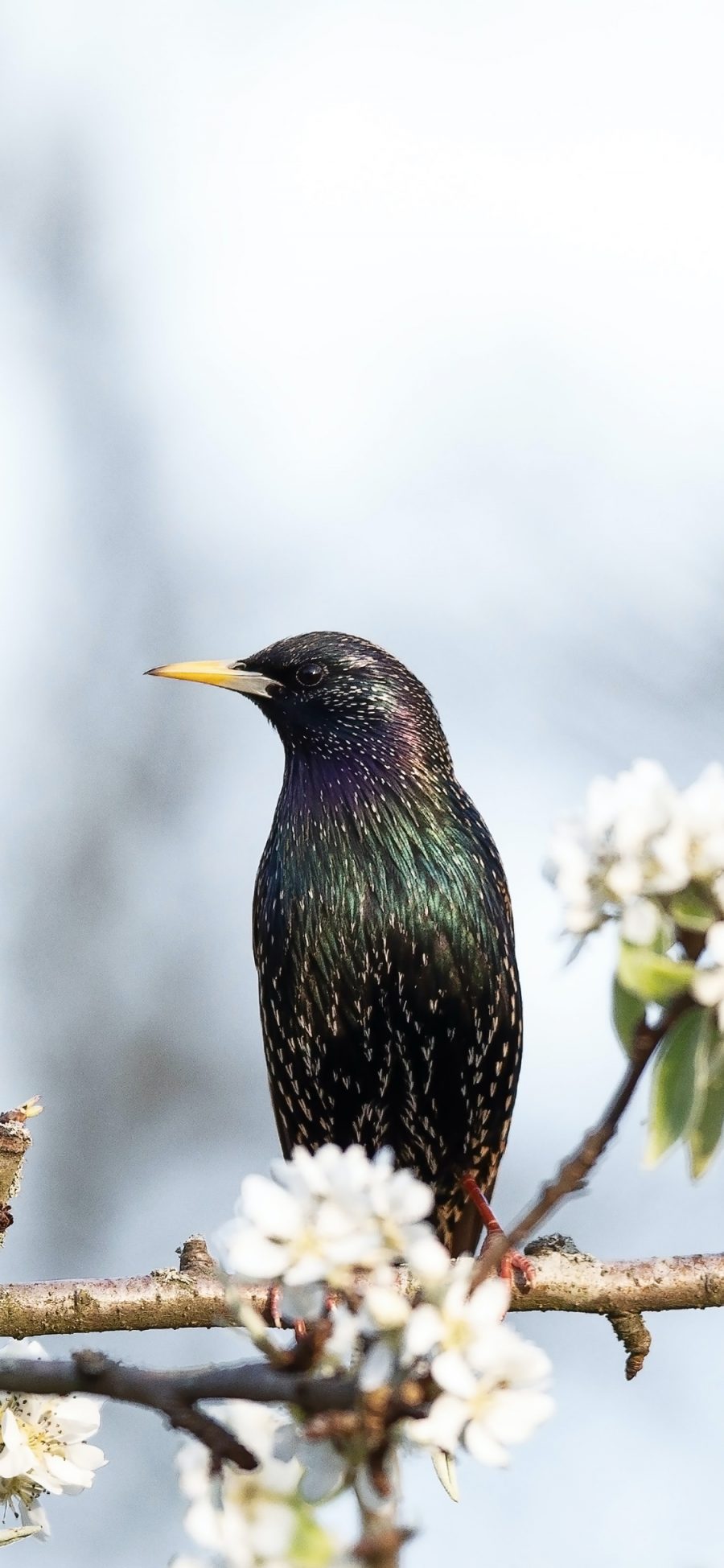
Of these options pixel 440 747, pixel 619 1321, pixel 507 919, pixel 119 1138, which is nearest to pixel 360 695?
pixel 440 747

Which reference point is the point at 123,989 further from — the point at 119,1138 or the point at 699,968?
the point at 699,968

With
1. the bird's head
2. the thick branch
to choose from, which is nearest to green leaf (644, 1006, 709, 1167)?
the thick branch

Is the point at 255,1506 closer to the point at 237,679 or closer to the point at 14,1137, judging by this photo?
the point at 14,1137

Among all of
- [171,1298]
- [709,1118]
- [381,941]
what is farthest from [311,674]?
[709,1118]

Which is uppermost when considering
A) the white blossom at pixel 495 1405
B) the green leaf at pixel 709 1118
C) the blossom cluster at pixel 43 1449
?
Result: the green leaf at pixel 709 1118

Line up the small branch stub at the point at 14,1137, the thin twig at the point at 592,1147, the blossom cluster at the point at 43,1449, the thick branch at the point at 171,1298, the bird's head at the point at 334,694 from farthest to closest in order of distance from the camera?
the bird's head at the point at 334,694 < the thick branch at the point at 171,1298 < the small branch stub at the point at 14,1137 < the blossom cluster at the point at 43,1449 < the thin twig at the point at 592,1147

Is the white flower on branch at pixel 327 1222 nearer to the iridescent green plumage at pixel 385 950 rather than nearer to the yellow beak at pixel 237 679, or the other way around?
the iridescent green plumage at pixel 385 950

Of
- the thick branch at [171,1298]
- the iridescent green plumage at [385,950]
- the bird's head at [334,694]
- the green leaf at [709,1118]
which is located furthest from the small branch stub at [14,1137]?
the bird's head at [334,694]
